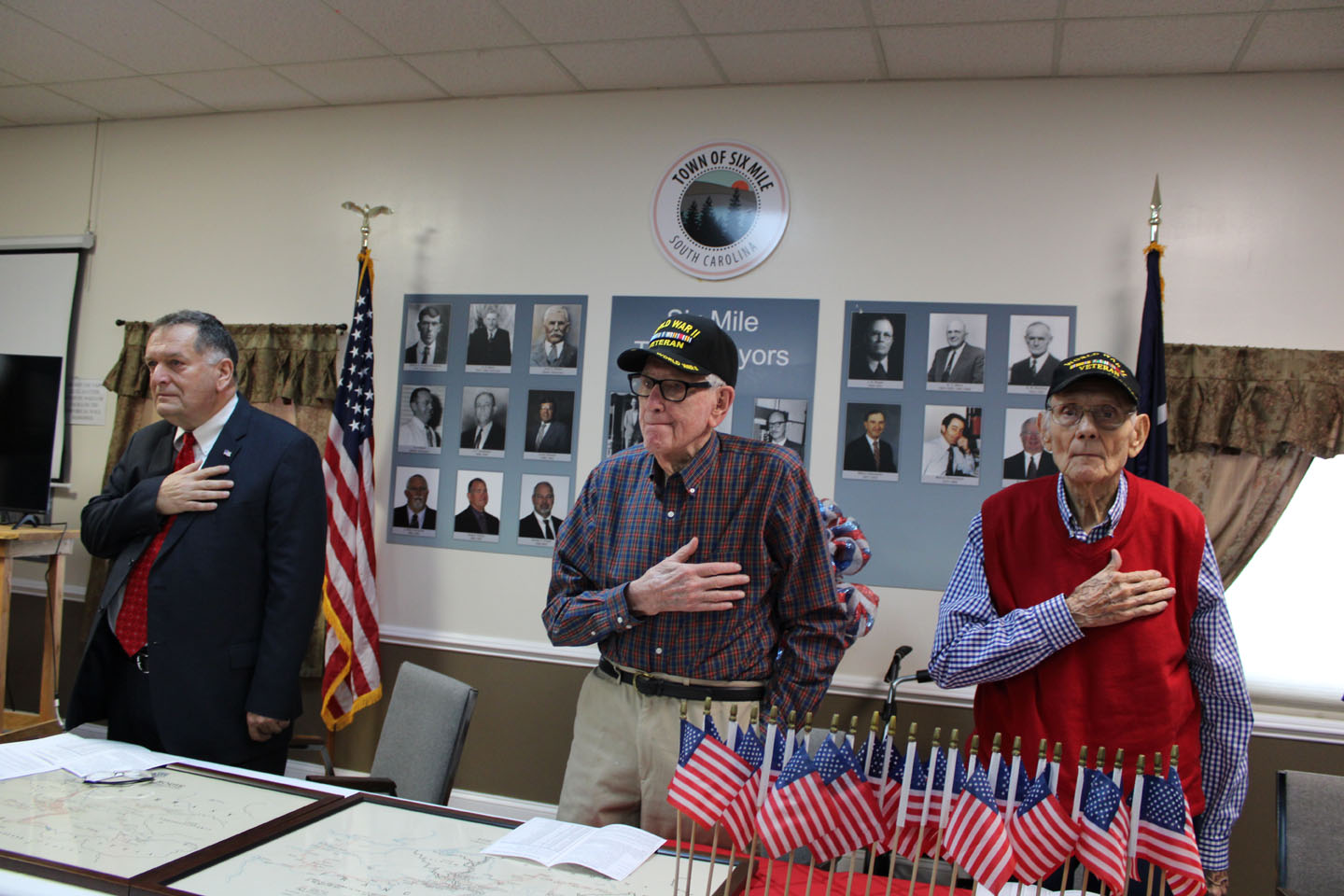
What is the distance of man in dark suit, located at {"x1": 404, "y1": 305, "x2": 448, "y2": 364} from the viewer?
160 inches

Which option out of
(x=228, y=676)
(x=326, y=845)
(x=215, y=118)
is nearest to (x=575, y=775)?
(x=326, y=845)

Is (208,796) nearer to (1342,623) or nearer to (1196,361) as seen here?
(1196,361)

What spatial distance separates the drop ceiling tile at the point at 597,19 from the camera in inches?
125

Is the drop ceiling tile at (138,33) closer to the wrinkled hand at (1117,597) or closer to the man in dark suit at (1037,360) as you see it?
the man in dark suit at (1037,360)

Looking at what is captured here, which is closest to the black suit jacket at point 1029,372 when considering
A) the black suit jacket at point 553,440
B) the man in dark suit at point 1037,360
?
the man in dark suit at point 1037,360

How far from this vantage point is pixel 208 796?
5.68ft

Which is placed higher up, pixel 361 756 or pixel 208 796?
pixel 208 796

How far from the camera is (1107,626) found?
180cm

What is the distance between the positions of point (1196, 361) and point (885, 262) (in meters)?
1.22

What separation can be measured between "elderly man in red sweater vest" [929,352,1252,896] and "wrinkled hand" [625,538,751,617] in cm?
51

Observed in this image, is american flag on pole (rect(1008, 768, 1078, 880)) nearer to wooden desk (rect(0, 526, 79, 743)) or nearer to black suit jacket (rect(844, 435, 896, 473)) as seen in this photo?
black suit jacket (rect(844, 435, 896, 473))

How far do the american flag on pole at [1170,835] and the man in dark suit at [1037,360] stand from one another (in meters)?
2.36

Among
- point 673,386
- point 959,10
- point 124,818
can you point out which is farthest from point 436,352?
point 124,818

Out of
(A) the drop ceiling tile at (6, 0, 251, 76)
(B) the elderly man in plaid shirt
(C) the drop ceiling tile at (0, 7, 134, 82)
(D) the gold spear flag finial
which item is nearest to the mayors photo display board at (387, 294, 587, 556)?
(A) the drop ceiling tile at (6, 0, 251, 76)
